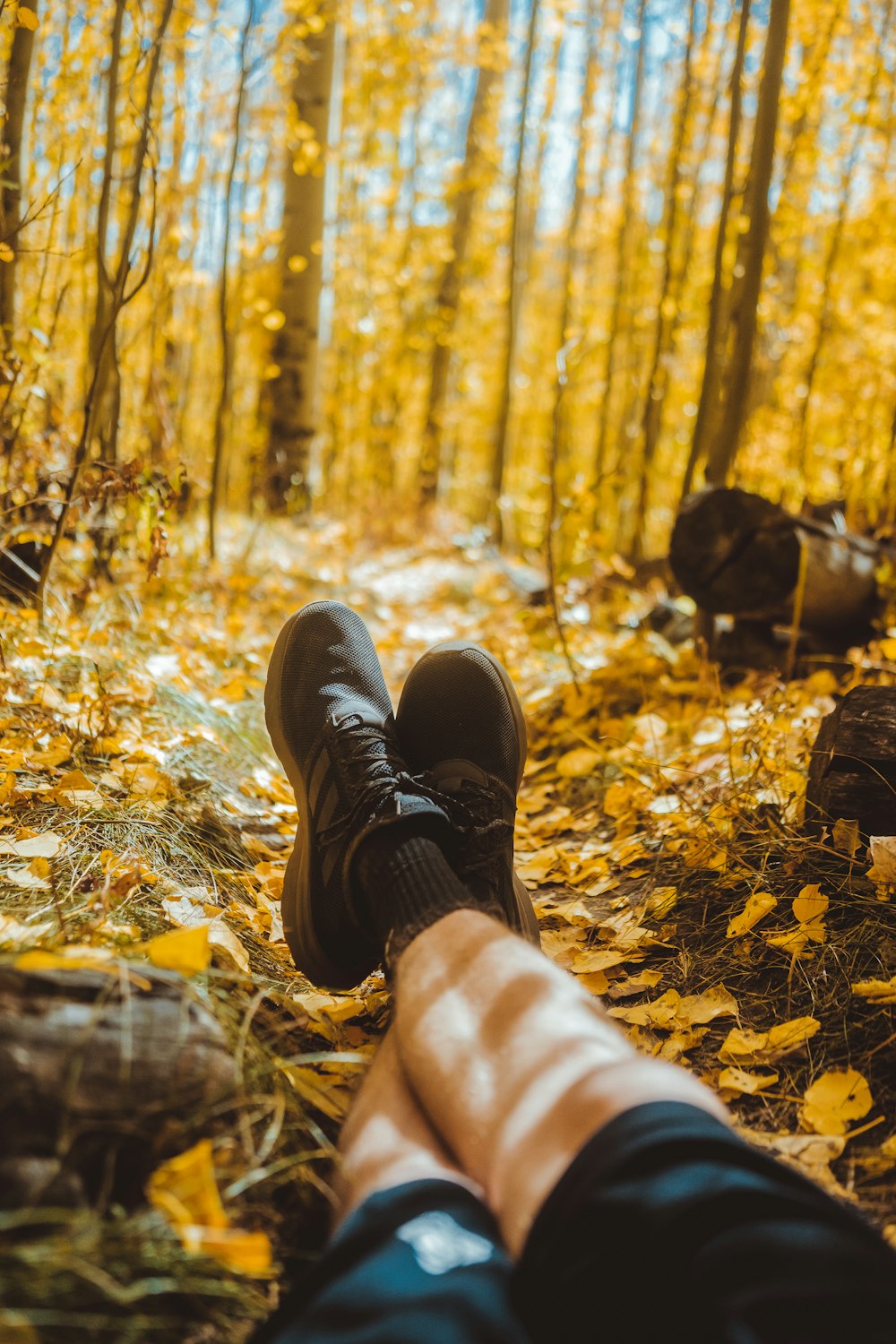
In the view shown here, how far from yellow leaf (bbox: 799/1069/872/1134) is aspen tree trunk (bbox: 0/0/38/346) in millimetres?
2135

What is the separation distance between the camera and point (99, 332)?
7.18 feet

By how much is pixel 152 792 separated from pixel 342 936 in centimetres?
53

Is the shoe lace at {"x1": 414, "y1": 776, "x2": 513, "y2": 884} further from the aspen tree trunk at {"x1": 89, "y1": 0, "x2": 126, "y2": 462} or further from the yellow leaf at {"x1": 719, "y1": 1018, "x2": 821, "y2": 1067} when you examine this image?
the aspen tree trunk at {"x1": 89, "y1": 0, "x2": 126, "y2": 462}

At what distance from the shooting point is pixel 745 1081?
1047mm

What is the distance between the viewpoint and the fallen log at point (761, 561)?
2.33 meters

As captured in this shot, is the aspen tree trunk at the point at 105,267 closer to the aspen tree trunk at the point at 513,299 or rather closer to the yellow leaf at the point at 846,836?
the yellow leaf at the point at 846,836

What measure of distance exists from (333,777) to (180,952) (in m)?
0.59

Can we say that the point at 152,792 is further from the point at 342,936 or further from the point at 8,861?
the point at 342,936

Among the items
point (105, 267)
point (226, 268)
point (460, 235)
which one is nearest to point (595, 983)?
point (105, 267)

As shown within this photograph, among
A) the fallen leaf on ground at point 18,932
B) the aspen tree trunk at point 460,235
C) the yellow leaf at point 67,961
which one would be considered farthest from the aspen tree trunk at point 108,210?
the aspen tree trunk at point 460,235

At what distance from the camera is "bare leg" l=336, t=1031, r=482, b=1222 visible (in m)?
0.70

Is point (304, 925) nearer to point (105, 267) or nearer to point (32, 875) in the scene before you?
point (32, 875)

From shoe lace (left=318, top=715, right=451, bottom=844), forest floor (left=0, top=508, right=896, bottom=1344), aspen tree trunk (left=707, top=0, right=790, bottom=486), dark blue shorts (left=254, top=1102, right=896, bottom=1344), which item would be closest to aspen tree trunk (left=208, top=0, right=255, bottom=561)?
forest floor (left=0, top=508, right=896, bottom=1344)

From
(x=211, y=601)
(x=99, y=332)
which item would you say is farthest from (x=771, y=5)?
(x=211, y=601)
